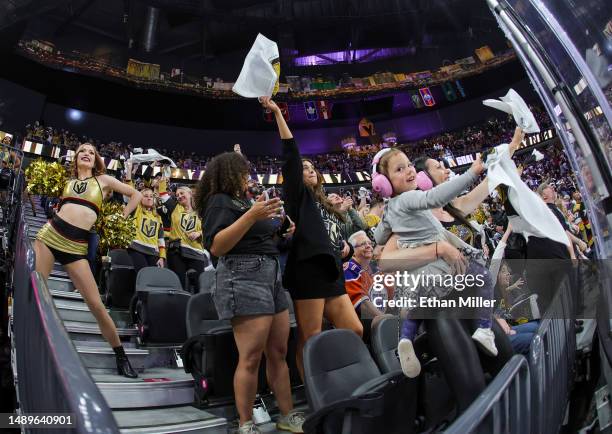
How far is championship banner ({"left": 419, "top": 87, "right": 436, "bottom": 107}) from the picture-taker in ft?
100

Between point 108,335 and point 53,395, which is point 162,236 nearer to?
point 108,335

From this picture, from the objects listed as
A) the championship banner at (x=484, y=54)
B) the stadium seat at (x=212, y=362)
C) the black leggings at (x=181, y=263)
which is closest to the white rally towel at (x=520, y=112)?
the stadium seat at (x=212, y=362)

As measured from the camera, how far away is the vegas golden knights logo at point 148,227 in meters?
6.08

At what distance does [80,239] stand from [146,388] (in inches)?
43.5

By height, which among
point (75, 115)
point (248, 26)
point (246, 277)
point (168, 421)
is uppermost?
point (248, 26)

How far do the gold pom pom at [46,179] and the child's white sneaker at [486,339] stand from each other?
15.1ft

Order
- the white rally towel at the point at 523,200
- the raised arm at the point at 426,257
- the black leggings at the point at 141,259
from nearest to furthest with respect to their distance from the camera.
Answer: the raised arm at the point at 426,257
the white rally towel at the point at 523,200
the black leggings at the point at 141,259

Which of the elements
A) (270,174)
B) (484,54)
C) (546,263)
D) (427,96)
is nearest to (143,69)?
(270,174)

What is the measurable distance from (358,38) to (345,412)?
30.8 m

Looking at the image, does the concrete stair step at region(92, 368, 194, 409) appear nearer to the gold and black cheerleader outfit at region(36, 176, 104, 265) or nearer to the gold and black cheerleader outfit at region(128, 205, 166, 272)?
the gold and black cheerleader outfit at region(36, 176, 104, 265)

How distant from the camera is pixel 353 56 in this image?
105 feet

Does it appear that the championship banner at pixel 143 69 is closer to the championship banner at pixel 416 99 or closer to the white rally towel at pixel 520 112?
the championship banner at pixel 416 99

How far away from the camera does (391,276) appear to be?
8.77 ft

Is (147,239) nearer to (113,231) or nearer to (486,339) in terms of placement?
(113,231)
